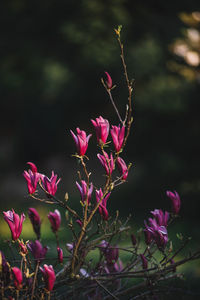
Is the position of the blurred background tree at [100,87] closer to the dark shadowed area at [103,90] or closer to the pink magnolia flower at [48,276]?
the dark shadowed area at [103,90]

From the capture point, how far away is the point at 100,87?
33.1 feet

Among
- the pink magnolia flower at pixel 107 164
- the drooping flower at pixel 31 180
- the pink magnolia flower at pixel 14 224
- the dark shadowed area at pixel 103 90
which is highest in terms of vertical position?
the dark shadowed area at pixel 103 90

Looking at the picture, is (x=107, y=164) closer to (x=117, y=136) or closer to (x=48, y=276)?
(x=117, y=136)

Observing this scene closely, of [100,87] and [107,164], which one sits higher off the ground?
[100,87]

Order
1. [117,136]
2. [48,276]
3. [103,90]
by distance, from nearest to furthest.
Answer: [48,276] < [117,136] < [103,90]

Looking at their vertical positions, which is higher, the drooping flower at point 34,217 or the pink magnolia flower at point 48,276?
the drooping flower at point 34,217

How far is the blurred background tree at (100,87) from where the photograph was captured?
297 inches

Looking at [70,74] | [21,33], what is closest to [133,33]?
[70,74]

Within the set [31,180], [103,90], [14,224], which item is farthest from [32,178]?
[103,90]

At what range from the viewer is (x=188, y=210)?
268 inches

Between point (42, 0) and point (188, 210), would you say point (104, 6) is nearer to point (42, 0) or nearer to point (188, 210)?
point (42, 0)

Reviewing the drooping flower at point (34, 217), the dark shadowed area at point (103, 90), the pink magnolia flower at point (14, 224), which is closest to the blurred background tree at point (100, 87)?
the dark shadowed area at point (103, 90)

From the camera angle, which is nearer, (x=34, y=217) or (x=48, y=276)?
(x=48, y=276)

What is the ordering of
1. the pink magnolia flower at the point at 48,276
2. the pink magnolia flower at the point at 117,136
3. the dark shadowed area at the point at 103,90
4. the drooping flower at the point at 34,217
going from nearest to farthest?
the pink magnolia flower at the point at 48,276, the pink magnolia flower at the point at 117,136, the drooping flower at the point at 34,217, the dark shadowed area at the point at 103,90
